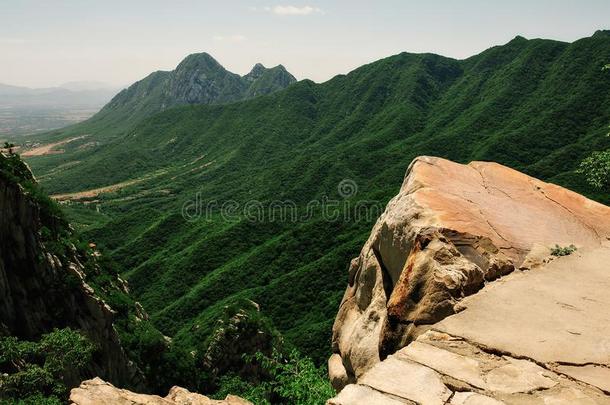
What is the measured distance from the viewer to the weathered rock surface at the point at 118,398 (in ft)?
54.3

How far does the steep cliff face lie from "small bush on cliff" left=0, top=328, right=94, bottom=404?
2.29 metres

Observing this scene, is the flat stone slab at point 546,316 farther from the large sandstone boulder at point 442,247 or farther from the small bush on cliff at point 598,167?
the small bush on cliff at point 598,167

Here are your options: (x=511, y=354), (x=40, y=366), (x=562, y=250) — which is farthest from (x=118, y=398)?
(x=562, y=250)

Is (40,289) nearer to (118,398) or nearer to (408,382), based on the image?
(118,398)

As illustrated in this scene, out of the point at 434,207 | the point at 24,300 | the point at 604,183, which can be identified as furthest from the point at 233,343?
the point at 434,207

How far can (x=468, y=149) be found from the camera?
500ft

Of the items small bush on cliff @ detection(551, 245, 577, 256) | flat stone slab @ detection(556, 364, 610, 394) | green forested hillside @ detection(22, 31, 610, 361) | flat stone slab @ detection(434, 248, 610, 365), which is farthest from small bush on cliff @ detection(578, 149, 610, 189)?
green forested hillside @ detection(22, 31, 610, 361)

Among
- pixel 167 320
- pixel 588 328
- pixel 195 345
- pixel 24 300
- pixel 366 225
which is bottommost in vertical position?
pixel 167 320

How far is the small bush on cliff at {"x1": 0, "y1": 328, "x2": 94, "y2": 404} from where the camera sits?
2419 centimetres

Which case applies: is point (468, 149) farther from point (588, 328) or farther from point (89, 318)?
point (588, 328)

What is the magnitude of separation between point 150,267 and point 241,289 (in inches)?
1294

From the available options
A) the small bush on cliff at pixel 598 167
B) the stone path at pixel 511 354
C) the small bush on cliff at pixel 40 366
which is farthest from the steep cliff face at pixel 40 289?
the small bush on cliff at pixel 598 167

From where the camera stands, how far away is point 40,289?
37.2 m

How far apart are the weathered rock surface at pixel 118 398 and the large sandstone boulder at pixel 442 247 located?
283 inches
